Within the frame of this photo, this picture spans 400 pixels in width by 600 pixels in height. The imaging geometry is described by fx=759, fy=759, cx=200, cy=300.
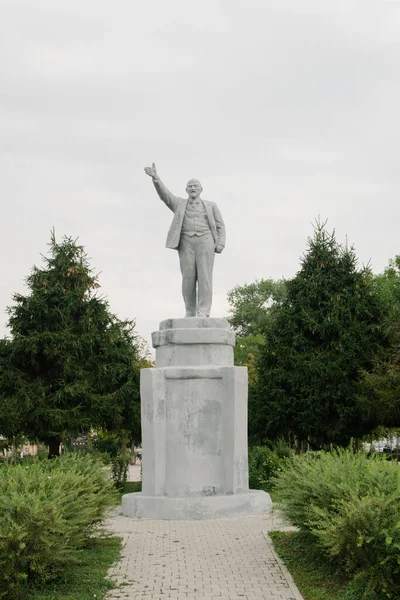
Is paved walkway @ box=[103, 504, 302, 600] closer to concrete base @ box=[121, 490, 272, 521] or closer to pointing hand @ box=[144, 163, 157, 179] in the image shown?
concrete base @ box=[121, 490, 272, 521]

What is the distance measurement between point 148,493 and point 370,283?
1533 cm

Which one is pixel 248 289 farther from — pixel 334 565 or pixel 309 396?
pixel 334 565

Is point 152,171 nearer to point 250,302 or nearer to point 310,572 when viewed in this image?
point 310,572

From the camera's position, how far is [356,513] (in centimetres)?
755

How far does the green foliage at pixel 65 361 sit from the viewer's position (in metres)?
23.6

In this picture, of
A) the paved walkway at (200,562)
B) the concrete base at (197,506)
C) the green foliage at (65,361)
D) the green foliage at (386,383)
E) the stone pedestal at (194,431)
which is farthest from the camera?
the green foliage at (65,361)

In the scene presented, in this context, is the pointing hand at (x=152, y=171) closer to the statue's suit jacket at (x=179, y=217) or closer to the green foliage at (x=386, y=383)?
the statue's suit jacket at (x=179, y=217)

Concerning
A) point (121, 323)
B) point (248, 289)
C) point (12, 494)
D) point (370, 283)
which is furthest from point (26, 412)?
point (248, 289)

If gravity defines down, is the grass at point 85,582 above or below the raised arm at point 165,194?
below

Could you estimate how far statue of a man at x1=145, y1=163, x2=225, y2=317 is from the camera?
14.8 metres

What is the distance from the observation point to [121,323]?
85.9 feet

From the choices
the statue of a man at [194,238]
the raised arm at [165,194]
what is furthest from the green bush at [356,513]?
the raised arm at [165,194]

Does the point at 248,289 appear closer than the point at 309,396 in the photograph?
No

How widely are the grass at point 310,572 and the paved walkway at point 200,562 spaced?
123 millimetres
